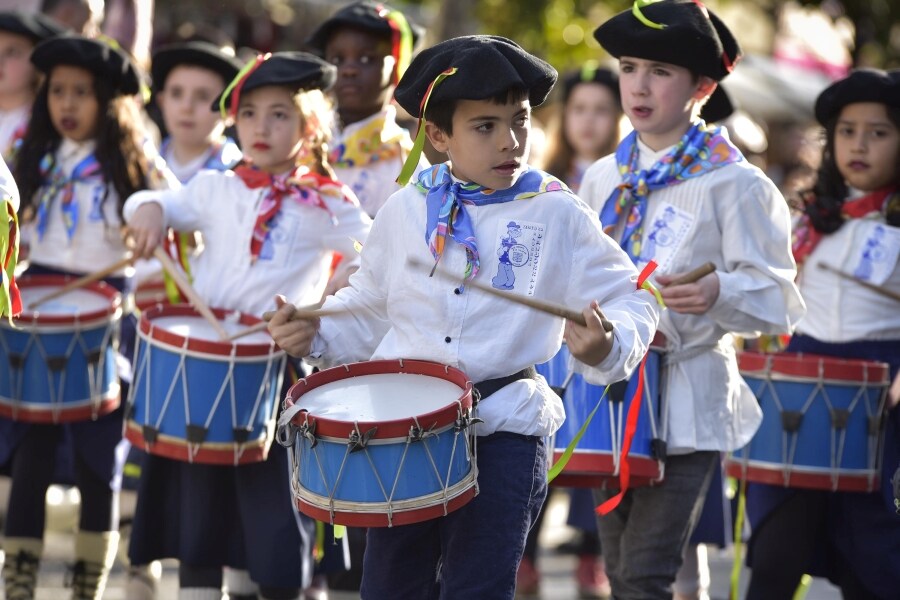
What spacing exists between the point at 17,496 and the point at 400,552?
2.34 meters

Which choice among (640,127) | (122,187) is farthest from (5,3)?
(640,127)

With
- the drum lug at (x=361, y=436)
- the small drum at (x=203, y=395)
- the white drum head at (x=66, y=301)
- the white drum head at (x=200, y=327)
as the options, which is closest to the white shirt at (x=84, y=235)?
the white drum head at (x=66, y=301)

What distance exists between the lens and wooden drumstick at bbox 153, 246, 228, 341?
16.4ft

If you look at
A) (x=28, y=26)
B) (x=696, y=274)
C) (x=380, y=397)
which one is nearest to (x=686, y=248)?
(x=696, y=274)

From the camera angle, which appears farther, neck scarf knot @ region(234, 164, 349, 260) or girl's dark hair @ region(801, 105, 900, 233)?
girl's dark hair @ region(801, 105, 900, 233)

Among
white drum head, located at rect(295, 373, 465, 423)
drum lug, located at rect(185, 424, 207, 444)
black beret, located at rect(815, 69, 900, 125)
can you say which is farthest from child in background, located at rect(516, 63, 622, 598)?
white drum head, located at rect(295, 373, 465, 423)

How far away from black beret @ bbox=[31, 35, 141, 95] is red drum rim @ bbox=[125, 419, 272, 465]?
6.02ft

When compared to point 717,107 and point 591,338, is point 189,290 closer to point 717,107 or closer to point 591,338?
point 591,338

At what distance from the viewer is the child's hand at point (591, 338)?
3.70 metres

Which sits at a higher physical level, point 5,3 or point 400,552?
point 5,3

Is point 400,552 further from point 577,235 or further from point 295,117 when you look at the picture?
point 295,117

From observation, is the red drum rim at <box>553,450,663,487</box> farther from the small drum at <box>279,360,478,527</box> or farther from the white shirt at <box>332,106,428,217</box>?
the white shirt at <box>332,106,428,217</box>

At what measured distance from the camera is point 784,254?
4.79 metres

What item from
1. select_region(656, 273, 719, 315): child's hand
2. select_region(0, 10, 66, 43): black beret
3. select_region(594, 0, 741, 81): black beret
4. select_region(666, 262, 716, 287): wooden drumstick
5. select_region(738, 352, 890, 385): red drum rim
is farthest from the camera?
select_region(0, 10, 66, 43): black beret
